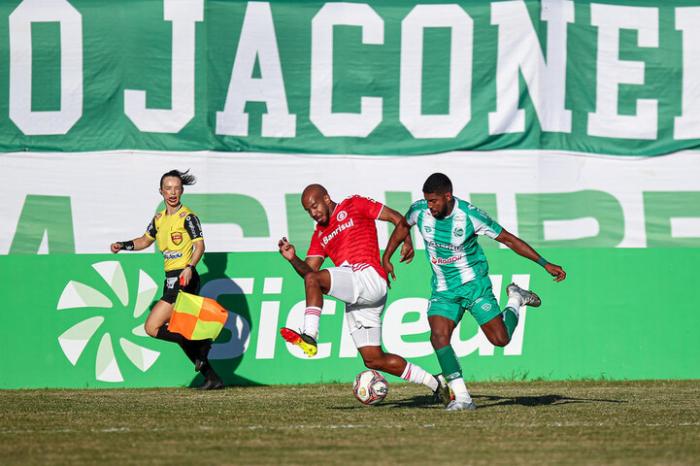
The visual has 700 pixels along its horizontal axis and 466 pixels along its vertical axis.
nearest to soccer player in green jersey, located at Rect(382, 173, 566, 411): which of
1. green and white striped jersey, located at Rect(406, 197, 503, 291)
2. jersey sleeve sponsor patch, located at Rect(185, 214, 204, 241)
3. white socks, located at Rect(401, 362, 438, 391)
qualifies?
green and white striped jersey, located at Rect(406, 197, 503, 291)

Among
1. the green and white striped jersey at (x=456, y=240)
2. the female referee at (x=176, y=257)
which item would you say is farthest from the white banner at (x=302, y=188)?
the green and white striped jersey at (x=456, y=240)

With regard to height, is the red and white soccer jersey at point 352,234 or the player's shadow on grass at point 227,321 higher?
the red and white soccer jersey at point 352,234

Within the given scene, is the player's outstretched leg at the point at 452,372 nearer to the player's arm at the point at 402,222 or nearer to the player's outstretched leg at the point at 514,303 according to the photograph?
the player's outstretched leg at the point at 514,303

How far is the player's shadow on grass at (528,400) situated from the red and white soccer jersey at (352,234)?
5.80 feet

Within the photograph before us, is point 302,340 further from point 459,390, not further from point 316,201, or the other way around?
point 459,390

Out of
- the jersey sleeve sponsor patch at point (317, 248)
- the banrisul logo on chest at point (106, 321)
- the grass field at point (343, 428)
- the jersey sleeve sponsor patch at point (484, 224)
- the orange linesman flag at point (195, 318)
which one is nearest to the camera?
the grass field at point (343, 428)

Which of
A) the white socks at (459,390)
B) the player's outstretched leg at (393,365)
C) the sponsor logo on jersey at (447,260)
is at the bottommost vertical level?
the white socks at (459,390)

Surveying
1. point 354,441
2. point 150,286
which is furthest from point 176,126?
point 354,441

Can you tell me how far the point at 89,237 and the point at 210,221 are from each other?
168cm

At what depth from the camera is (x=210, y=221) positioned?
15.5m

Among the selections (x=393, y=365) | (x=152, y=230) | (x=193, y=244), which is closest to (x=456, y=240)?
(x=393, y=365)

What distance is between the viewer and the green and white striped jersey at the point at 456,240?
997 cm

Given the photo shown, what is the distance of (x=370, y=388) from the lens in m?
9.91

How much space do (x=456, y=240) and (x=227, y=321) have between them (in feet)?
13.8
